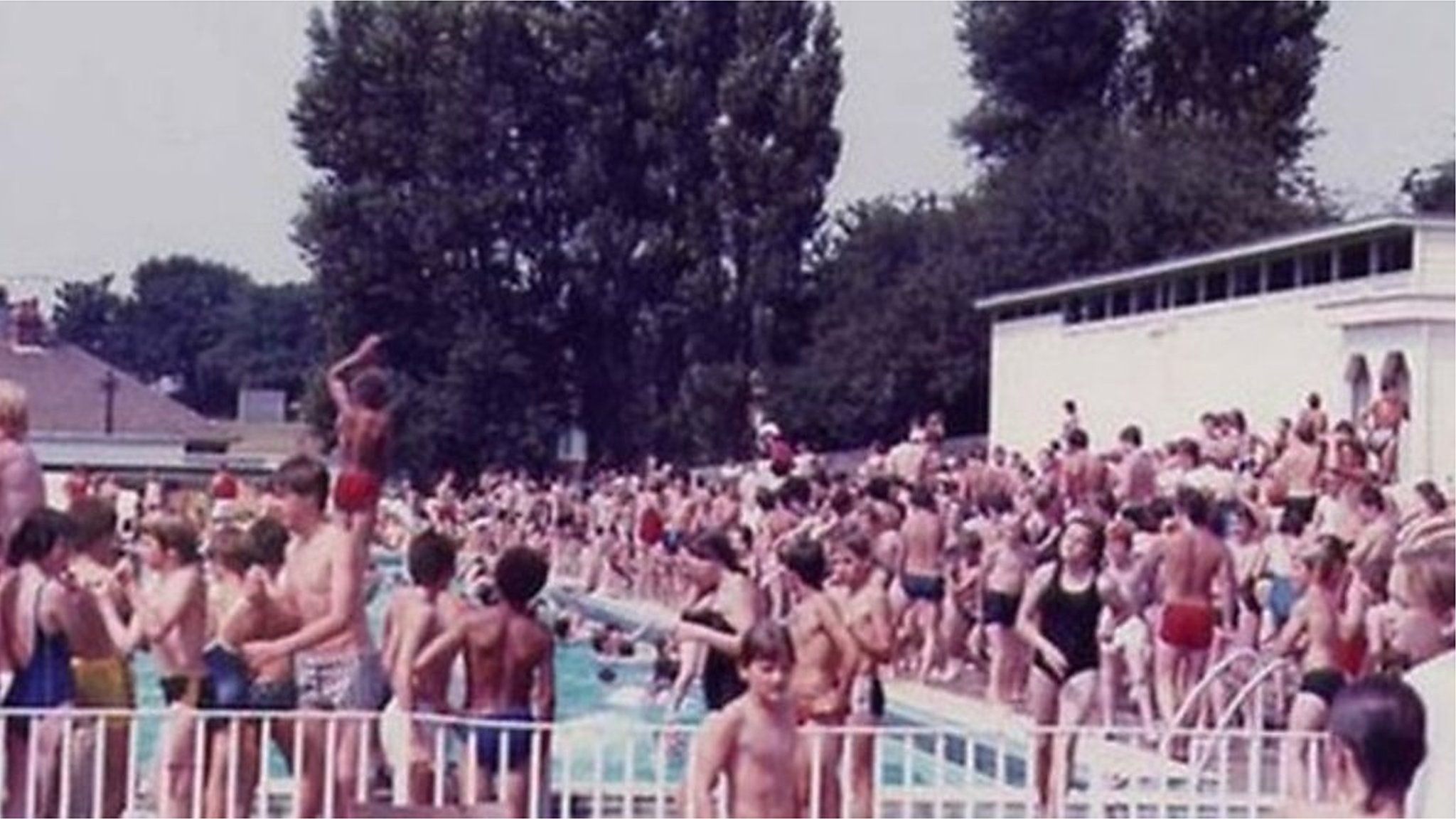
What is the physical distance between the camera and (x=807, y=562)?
1095 centimetres

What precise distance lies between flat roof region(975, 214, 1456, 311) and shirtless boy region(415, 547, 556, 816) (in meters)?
18.9

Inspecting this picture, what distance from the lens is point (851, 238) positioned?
179 ft

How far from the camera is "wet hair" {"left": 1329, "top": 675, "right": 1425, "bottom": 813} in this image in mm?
4336

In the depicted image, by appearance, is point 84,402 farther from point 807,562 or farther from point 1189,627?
point 807,562

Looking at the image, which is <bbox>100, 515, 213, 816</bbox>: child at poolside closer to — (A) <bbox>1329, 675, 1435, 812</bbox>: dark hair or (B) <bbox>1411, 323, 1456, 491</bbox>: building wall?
(A) <bbox>1329, 675, 1435, 812</bbox>: dark hair

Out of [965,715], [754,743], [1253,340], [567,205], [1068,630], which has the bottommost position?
[965,715]

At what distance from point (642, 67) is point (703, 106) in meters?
1.34

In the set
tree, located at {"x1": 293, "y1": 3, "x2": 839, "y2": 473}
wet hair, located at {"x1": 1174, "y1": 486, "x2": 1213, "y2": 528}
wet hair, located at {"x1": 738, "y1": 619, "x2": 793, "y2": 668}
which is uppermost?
tree, located at {"x1": 293, "y1": 3, "x2": 839, "y2": 473}

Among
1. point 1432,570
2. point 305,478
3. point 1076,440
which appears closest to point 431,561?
point 305,478

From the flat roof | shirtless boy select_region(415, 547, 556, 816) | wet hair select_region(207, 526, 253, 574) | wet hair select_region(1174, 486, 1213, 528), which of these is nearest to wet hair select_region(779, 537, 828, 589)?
shirtless boy select_region(415, 547, 556, 816)

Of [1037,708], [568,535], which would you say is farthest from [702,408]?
[1037,708]

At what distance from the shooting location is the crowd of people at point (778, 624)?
881 centimetres

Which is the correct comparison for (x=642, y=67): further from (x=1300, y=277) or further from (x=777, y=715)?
(x=777, y=715)

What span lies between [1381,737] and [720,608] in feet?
25.4
